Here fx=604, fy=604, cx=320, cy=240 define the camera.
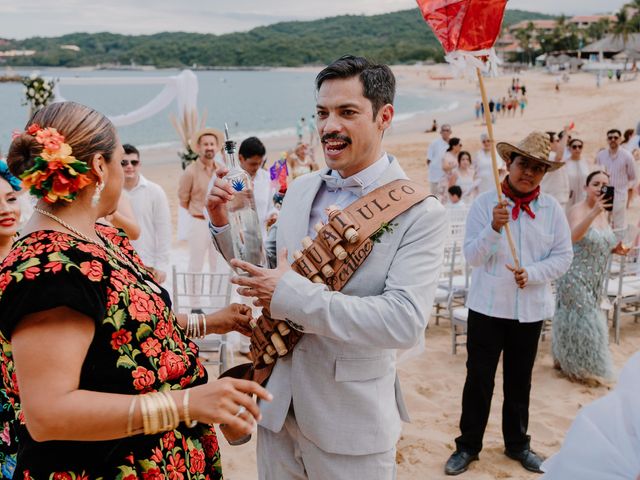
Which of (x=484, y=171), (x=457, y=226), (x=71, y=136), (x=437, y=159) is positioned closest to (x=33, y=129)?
(x=71, y=136)

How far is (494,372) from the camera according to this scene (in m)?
4.14

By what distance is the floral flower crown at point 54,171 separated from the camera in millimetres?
1766

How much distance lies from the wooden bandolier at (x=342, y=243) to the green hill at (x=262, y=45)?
384ft

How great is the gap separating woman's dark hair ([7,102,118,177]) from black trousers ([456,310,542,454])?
295cm

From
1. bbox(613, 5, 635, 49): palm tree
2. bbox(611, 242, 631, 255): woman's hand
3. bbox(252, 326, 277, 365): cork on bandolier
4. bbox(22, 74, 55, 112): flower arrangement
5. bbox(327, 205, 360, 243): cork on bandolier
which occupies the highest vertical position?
bbox(613, 5, 635, 49): palm tree

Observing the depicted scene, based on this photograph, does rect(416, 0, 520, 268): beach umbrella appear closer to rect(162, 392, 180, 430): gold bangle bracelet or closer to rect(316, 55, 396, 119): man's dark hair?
rect(316, 55, 396, 119): man's dark hair

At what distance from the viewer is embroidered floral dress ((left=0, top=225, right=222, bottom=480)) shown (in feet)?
5.49

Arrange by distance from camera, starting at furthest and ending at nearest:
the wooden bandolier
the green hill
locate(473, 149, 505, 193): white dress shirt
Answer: the green hill
locate(473, 149, 505, 193): white dress shirt
the wooden bandolier

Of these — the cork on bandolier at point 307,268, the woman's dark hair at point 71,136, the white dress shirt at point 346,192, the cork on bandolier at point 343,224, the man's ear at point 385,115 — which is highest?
the man's ear at point 385,115

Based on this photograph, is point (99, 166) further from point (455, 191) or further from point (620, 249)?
point (455, 191)

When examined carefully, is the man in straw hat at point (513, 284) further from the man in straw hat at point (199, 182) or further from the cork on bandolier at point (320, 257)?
the man in straw hat at point (199, 182)

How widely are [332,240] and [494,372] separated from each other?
7.87ft

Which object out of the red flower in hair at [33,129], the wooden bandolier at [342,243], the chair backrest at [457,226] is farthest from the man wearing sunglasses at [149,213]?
the red flower in hair at [33,129]

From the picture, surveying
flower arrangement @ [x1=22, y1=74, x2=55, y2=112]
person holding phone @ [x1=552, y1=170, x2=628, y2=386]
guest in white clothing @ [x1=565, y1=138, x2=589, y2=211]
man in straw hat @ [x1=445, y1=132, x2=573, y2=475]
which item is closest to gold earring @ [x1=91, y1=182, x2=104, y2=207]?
man in straw hat @ [x1=445, y1=132, x2=573, y2=475]
